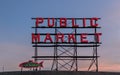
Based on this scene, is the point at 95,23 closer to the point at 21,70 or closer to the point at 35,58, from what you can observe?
the point at 35,58

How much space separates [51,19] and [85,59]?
32.6 feet

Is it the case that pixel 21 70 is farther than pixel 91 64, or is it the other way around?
pixel 91 64

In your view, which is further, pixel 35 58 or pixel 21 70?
pixel 35 58

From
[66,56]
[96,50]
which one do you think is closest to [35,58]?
[66,56]

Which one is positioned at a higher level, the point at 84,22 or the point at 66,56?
the point at 84,22

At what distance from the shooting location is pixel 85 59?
90062mm

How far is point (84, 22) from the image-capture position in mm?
91500

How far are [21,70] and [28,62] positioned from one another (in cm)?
206

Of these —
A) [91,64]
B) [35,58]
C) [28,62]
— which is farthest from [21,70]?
[91,64]

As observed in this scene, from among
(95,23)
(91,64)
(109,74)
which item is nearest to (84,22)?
(95,23)

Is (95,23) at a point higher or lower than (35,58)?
higher

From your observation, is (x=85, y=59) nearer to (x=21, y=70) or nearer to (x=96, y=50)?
(x=96, y=50)

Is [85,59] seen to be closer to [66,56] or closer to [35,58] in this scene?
[66,56]

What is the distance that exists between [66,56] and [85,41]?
4.65 m
